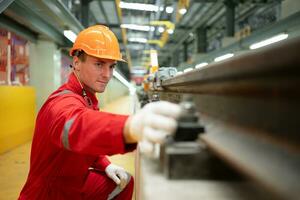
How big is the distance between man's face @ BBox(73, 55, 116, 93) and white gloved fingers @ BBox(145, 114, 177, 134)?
1274mm

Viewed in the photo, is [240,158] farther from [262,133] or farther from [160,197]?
[160,197]

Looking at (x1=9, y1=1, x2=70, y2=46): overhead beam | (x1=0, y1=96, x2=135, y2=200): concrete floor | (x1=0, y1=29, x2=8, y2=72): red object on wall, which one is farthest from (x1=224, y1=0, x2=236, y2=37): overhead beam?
(x1=0, y1=29, x2=8, y2=72): red object on wall

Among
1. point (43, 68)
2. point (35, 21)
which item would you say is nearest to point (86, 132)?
point (35, 21)

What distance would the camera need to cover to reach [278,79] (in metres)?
0.81

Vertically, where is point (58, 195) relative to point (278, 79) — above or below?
below

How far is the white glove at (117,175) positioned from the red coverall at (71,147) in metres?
0.04

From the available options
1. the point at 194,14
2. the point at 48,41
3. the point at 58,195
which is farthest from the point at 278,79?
the point at 194,14

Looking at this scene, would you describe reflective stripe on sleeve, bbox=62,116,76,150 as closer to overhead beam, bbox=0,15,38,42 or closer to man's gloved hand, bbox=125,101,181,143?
man's gloved hand, bbox=125,101,181,143

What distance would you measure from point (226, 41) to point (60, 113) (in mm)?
8799

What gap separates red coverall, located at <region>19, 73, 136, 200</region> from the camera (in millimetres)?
1100

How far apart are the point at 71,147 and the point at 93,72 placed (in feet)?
3.29

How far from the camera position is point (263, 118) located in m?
0.92

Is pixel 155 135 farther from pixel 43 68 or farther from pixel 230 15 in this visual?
pixel 230 15

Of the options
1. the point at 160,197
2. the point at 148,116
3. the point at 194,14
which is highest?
the point at 194,14
